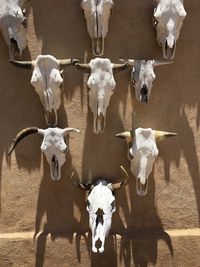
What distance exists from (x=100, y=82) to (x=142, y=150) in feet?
2.33

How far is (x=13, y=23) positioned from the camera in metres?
4.50

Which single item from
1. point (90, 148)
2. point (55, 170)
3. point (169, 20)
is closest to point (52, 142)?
point (55, 170)

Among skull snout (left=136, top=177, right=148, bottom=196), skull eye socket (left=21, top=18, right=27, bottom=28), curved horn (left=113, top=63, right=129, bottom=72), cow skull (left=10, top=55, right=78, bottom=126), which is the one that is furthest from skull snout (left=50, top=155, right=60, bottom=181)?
skull eye socket (left=21, top=18, right=27, bottom=28)

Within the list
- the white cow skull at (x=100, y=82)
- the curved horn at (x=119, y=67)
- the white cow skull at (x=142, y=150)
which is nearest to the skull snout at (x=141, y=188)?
the white cow skull at (x=142, y=150)

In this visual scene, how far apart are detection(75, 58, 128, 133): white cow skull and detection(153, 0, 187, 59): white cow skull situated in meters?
0.45

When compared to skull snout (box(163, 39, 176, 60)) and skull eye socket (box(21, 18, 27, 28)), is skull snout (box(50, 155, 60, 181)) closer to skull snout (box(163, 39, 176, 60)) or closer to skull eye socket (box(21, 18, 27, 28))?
skull eye socket (box(21, 18, 27, 28))

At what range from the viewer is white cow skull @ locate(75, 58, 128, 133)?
4.44 meters

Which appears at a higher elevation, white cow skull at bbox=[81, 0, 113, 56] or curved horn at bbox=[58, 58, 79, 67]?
white cow skull at bbox=[81, 0, 113, 56]

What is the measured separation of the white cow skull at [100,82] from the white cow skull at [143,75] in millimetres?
110

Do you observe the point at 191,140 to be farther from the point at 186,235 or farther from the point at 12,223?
the point at 12,223

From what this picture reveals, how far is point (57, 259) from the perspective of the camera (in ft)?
15.4

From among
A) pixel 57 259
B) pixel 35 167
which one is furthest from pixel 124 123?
pixel 57 259

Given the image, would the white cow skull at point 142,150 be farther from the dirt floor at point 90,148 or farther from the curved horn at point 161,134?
the dirt floor at point 90,148

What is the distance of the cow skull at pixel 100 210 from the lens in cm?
436
